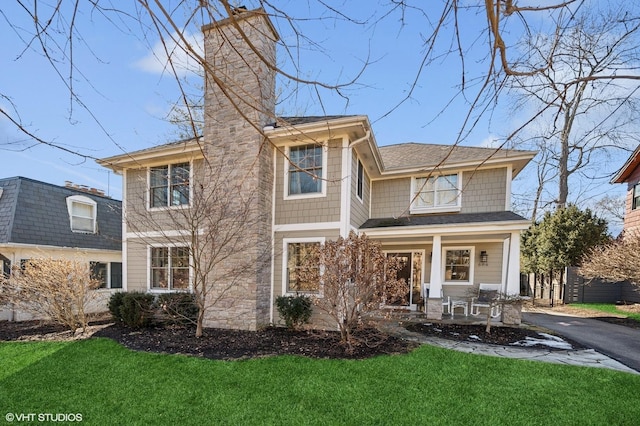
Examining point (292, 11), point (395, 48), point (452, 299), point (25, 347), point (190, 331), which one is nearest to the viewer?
point (292, 11)

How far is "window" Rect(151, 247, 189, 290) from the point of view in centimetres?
899

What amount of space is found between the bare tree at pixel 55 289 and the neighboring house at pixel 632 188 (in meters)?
19.9

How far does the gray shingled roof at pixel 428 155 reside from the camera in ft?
30.9

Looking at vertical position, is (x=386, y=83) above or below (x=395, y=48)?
below

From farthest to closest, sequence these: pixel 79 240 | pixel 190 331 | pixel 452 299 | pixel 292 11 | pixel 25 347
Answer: pixel 79 240 < pixel 452 299 < pixel 190 331 < pixel 25 347 < pixel 292 11

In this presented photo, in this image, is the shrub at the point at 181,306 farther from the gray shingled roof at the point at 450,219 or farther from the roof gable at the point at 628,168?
the roof gable at the point at 628,168

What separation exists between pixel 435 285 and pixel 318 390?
5793 mm

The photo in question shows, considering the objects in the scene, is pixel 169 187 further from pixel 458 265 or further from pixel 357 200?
pixel 458 265

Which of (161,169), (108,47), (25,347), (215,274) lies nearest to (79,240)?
(161,169)

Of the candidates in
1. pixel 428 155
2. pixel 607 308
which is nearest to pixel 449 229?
pixel 428 155

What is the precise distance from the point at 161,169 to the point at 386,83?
918 centimetres

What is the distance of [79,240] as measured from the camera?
475 inches

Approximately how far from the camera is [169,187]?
9023mm

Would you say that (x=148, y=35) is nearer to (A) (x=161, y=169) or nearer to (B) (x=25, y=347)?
(B) (x=25, y=347)
